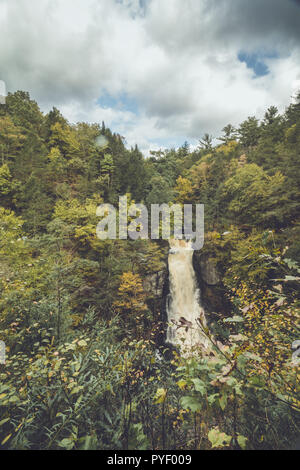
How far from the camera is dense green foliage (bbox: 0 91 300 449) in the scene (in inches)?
60.7

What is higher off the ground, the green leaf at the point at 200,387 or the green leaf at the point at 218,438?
the green leaf at the point at 200,387

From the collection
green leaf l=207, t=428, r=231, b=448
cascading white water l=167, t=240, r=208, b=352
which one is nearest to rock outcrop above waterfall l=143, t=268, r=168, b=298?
cascading white water l=167, t=240, r=208, b=352

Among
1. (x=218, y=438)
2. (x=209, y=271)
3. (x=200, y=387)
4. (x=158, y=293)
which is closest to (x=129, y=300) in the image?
(x=158, y=293)

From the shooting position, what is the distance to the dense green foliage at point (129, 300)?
1.54 m

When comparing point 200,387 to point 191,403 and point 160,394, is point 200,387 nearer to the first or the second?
point 191,403

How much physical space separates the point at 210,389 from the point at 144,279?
13.3 metres

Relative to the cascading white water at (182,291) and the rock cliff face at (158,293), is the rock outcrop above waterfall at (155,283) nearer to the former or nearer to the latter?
the rock cliff face at (158,293)

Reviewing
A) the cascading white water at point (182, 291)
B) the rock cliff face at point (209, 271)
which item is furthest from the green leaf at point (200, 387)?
the cascading white water at point (182, 291)

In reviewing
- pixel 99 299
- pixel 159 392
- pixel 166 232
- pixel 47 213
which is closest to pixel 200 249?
pixel 166 232

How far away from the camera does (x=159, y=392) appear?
1582mm

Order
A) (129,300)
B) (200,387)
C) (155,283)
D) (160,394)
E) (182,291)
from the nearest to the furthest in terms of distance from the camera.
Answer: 1. (200,387)
2. (160,394)
3. (129,300)
4. (155,283)
5. (182,291)

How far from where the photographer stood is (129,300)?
11734 mm

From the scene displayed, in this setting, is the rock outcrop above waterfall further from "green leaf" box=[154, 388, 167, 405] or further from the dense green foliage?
"green leaf" box=[154, 388, 167, 405]
